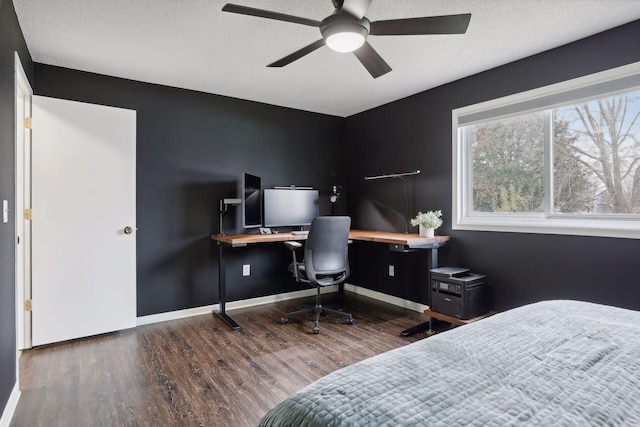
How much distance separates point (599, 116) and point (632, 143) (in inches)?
11.5

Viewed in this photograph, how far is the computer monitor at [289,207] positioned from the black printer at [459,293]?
1560 mm

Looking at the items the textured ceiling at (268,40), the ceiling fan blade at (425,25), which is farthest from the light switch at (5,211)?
the ceiling fan blade at (425,25)

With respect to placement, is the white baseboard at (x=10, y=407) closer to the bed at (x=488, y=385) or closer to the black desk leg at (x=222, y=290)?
the black desk leg at (x=222, y=290)

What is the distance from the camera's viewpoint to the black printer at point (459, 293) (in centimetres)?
288

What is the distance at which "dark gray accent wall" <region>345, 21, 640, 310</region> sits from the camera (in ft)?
7.98

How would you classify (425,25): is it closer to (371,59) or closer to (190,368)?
(371,59)

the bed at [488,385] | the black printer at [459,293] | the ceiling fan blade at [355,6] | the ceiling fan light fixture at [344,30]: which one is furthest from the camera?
the black printer at [459,293]

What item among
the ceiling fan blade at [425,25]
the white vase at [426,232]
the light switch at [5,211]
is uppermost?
the ceiling fan blade at [425,25]

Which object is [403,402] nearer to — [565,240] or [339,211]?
[565,240]

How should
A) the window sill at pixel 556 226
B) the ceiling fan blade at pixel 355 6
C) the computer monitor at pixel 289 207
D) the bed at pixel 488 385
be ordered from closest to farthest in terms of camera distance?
the bed at pixel 488 385 → the ceiling fan blade at pixel 355 6 → the window sill at pixel 556 226 → the computer monitor at pixel 289 207

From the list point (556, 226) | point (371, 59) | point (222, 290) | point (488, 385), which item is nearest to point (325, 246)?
point (222, 290)

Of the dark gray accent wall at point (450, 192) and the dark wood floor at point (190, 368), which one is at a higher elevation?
the dark gray accent wall at point (450, 192)

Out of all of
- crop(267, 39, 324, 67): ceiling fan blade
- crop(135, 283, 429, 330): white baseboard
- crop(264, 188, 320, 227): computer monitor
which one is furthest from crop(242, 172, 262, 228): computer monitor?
crop(267, 39, 324, 67): ceiling fan blade

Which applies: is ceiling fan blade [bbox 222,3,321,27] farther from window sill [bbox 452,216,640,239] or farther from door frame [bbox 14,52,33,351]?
window sill [bbox 452,216,640,239]
